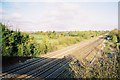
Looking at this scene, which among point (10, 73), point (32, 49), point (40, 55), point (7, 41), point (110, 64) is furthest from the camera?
point (40, 55)

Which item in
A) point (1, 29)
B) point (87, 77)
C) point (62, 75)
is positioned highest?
point (1, 29)

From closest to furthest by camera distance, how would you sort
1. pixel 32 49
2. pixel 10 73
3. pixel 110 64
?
pixel 110 64 → pixel 10 73 → pixel 32 49

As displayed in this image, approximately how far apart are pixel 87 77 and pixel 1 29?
13.3m

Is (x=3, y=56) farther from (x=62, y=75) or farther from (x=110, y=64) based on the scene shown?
(x=110, y=64)

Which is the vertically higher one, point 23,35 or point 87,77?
point 23,35

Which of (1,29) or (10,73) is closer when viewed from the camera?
(10,73)

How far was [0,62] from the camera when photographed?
20.0 m

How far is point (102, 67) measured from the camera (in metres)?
8.55

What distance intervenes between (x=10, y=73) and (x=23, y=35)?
8149 millimetres

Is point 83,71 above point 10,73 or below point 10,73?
above

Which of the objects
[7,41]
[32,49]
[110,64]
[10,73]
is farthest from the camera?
[32,49]

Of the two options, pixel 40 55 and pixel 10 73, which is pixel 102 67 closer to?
pixel 10 73

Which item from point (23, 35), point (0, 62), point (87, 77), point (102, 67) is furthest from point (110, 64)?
point (23, 35)

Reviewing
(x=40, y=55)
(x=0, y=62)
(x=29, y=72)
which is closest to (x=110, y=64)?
Answer: (x=29, y=72)
